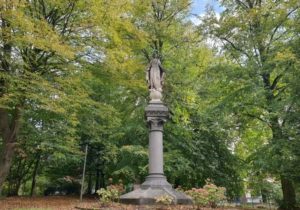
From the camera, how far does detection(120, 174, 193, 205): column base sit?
938 cm

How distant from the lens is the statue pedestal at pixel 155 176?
955cm

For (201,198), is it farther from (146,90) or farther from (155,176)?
(146,90)

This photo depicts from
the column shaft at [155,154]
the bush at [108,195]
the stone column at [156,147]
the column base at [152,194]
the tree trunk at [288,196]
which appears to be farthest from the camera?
the tree trunk at [288,196]

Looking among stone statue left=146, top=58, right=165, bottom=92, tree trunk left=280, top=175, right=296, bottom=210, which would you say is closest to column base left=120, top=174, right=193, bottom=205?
stone statue left=146, top=58, right=165, bottom=92

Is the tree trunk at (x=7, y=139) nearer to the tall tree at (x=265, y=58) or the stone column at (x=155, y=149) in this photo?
the stone column at (x=155, y=149)

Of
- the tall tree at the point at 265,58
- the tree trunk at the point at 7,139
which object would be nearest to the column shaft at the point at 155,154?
the tree trunk at the point at 7,139

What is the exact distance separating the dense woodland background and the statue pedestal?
293 cm

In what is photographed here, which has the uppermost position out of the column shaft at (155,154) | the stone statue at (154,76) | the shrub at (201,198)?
the stone statue at (154,76)

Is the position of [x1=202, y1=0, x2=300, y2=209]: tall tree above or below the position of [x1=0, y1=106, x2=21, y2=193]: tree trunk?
above

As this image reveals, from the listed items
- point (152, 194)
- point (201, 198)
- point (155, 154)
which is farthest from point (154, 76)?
point (201, 198)

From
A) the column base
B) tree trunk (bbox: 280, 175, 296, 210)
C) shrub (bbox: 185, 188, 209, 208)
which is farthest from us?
tree trunk (bbox: 280, 175, 296, 210)

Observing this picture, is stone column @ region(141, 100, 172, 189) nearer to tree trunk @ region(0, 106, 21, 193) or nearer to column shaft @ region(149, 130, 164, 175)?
column shaft @ region(149, 130, 164, 175)

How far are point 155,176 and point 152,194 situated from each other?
2.79ft

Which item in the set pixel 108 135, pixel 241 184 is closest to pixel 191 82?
pixel 108 135
